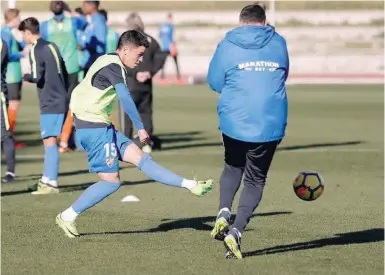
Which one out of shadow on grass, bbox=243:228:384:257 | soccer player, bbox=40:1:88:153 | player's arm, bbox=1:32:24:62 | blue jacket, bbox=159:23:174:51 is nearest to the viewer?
shadow on grass, bbox=243:228:384:257

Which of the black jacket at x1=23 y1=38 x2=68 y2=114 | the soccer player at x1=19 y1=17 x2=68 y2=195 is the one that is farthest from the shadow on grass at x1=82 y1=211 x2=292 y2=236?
the black jacket at x1=23 y1=38 x2=68 y2=114

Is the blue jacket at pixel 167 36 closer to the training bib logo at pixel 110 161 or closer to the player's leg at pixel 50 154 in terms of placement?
the player's leg at pixel 50 154

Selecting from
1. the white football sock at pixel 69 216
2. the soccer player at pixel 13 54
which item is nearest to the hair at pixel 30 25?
the soccer player at pixel 13 54

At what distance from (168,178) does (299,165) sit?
6.62 metres

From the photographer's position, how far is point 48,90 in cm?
1411

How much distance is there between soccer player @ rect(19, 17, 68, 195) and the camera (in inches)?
544

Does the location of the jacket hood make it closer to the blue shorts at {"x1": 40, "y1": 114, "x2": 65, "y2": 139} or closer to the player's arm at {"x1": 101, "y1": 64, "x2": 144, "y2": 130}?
the player's arm at {"x1": 101, "y1": 64, "x2": 144, "y2": 130}

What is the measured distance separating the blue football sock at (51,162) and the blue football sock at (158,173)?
3114 mm

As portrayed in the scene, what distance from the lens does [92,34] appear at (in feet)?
63.5

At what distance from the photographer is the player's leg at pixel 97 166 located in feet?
35.1

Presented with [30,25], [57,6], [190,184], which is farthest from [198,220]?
[57,6]

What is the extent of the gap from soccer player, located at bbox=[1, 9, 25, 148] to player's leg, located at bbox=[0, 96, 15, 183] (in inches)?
43.0

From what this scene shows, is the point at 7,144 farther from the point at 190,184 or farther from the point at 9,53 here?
the point at 190,184

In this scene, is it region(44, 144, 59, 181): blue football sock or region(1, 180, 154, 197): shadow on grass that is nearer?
region(44, 144, 59, 181): blue football sock
